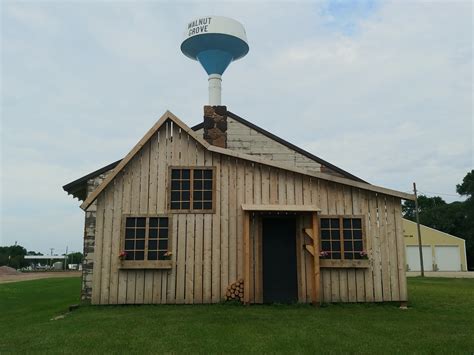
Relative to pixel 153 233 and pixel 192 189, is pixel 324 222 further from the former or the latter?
pixel 153 233

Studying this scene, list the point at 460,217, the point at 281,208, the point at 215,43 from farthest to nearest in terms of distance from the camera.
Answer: the point at 460,217 < the point at 215,43 < the point at 281,208

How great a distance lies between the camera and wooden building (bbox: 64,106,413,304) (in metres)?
10.7

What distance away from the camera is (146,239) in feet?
35.5

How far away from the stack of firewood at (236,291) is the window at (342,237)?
84.9 inches

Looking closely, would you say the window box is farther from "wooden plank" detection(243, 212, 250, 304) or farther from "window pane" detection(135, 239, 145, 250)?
"window pane" detection(135, 239, 145, 250)

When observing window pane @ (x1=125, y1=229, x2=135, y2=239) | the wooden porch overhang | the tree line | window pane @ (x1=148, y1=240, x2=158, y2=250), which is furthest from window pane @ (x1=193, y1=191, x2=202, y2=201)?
the tree line

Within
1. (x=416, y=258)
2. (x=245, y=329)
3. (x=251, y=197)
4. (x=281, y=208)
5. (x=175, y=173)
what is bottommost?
(x=245, y=329)

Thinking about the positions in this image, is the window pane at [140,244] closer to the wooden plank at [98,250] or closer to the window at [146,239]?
the window at [146,239]

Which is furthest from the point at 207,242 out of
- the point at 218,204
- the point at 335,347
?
the point at 335,347

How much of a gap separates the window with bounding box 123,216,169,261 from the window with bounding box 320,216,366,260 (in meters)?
3.85

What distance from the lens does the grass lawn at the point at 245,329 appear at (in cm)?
611

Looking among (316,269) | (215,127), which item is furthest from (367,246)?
(215,127)

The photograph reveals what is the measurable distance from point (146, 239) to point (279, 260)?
326 cm

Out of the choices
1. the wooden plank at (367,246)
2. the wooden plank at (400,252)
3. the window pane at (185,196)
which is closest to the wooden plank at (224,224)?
the window pane at (185,196)
